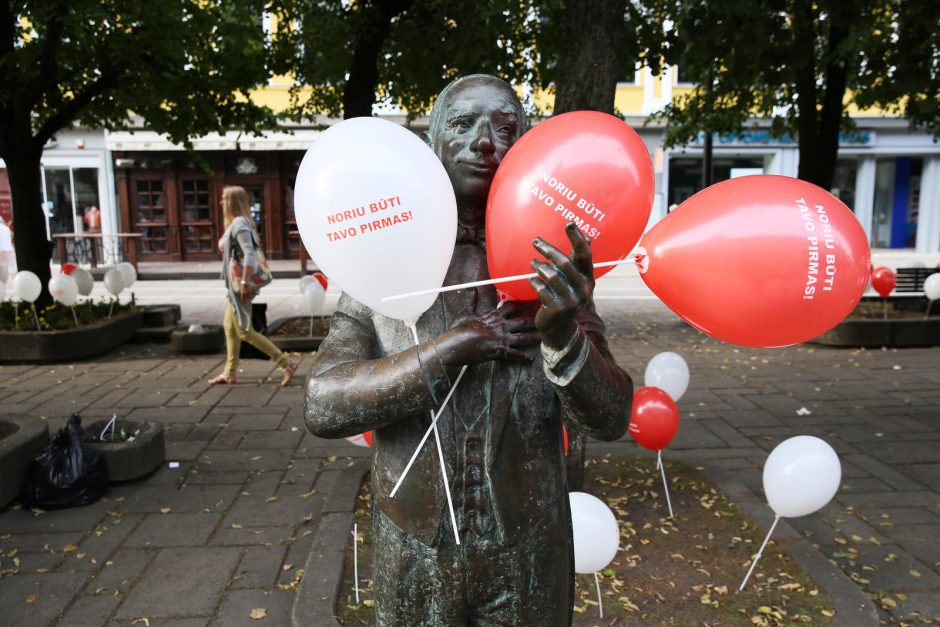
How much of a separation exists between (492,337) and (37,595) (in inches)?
133

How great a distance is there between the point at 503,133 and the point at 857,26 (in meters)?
5.04

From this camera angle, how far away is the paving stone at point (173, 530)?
411 cm

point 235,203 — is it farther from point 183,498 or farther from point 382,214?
point 382,214

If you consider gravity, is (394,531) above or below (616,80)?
below

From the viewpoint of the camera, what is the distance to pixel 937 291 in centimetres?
898

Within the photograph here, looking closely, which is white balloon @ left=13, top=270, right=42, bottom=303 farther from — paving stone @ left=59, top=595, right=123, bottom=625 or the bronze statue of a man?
the bronze statue of a man

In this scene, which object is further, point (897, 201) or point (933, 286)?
point (897, 201)

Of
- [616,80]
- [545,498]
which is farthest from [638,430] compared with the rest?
[545,498]

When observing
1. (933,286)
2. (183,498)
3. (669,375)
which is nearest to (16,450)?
(183,498)

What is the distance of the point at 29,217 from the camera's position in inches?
365

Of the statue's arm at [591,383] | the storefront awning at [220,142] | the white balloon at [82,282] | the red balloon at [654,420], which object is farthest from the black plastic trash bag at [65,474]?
the storefront awning at [220,142]

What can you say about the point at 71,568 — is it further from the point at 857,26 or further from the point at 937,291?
the point at 937,291

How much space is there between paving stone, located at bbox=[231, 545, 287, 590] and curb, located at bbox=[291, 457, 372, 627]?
19 centimetres

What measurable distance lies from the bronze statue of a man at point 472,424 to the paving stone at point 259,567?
229 centimetres
